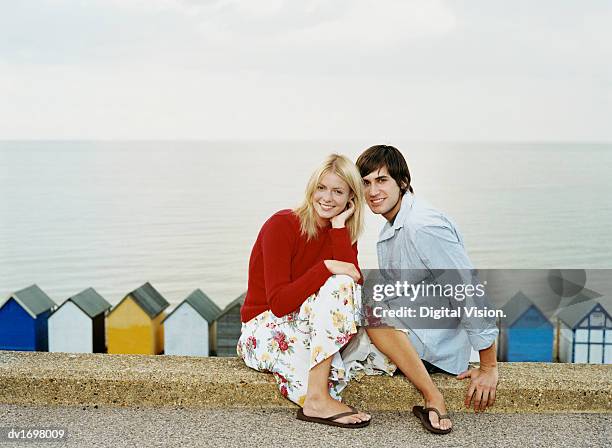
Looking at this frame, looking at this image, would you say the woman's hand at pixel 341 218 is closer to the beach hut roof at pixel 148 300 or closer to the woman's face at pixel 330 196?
the woman's face at pixel 330 196

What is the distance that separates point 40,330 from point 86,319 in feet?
0.74

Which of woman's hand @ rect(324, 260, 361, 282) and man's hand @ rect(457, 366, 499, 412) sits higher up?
woman's hand @ rect(324, 260, 361, 282)

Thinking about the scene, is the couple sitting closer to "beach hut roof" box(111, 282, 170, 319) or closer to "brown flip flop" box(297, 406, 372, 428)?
"brown flip flop" box(297, 406, 372, 428)

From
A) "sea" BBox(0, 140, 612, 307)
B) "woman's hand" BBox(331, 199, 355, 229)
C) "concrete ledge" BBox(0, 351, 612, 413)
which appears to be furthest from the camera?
"sea" BBox(0, 140, 612, 307)

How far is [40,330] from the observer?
3447 millimetres

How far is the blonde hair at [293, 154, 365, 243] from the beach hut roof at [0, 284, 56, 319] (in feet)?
4.67

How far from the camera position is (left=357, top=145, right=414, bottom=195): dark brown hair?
112 inches

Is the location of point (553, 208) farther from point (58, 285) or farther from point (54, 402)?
point (54, 402)

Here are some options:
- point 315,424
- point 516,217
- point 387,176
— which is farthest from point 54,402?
point 516,217

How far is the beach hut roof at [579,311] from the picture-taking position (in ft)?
10.9

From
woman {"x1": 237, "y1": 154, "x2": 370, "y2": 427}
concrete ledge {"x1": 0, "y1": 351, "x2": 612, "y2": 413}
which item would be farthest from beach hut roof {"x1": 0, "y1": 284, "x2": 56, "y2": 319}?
woman {"x1": 237, "y1": 154, "x2": 370, "y2": 427}

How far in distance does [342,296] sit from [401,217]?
387 millimetres

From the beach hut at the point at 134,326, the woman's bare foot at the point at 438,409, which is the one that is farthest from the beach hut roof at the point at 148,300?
the woman's bare foot at the point at 438,409

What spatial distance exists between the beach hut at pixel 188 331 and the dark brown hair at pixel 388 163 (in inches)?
42.3
